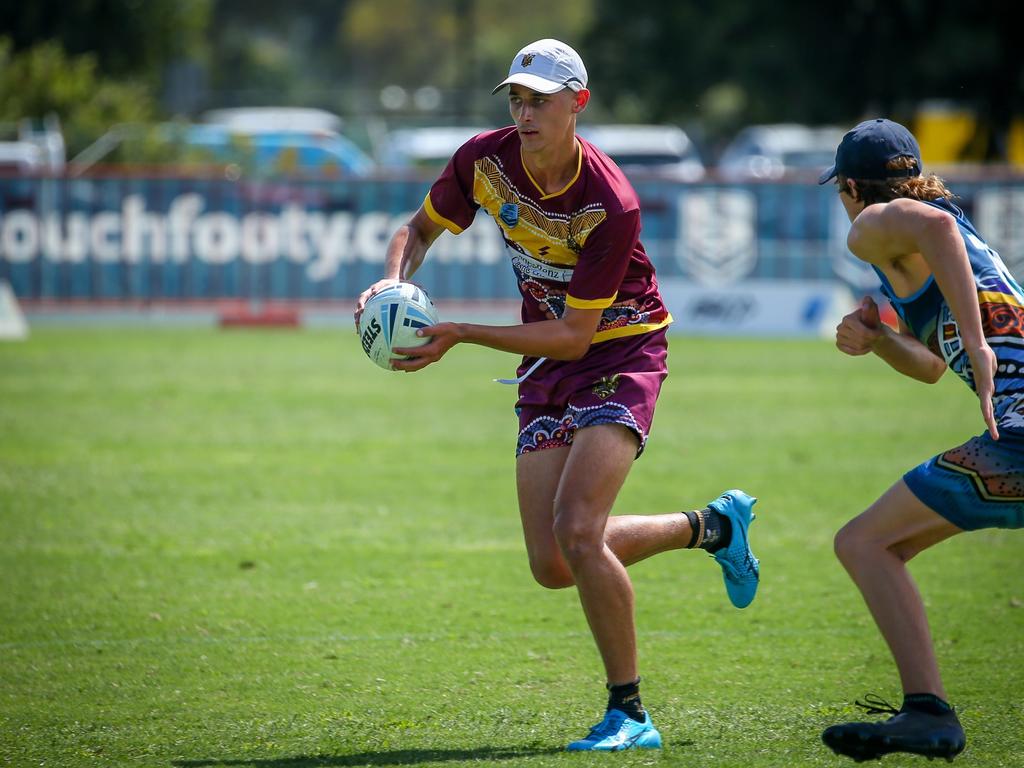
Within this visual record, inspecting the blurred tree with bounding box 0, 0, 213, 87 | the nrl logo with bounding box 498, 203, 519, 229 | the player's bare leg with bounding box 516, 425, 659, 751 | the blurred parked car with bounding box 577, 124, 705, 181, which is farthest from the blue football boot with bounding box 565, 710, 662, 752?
the blurred tree with bounding box 0, 0, 213, 87

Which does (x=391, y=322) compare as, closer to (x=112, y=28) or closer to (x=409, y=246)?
(x=409, y=246)

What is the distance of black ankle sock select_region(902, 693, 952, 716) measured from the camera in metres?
4.75

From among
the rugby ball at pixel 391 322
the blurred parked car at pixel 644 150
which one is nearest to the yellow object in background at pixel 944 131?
the blurred parked car at pixel 644 150

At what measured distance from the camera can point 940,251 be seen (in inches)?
181

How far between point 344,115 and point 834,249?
3515 centimetres

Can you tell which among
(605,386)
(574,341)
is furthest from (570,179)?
(605,386)

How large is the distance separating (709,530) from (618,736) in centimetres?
109

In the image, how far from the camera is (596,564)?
5.23 m

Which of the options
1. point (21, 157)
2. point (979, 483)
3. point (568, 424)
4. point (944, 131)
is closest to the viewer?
point (979, 483)

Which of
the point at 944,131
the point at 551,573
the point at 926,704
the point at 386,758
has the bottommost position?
the point at 386,758

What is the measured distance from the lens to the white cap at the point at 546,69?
17.2 feet

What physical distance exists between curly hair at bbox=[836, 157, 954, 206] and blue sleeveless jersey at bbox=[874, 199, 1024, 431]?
44 millimetres

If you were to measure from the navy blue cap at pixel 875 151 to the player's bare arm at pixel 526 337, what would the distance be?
3.54 ft

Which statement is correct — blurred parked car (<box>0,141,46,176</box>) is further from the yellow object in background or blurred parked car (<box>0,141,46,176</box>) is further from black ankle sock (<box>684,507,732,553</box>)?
black ankle sock (<box>684,507,732,553</box>)
